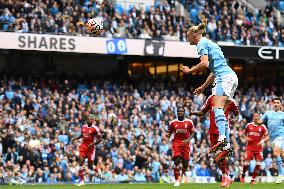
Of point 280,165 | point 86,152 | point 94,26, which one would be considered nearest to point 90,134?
point 86,152

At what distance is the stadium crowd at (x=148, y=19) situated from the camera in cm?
3344

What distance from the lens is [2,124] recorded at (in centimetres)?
2958

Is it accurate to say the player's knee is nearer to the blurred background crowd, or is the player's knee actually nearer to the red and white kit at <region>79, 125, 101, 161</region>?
the red and white kit at <region>79, 125, 101, 161</region>

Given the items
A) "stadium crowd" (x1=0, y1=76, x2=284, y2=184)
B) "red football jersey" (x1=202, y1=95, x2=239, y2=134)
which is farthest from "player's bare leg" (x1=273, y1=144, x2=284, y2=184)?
"stadium crowd" (x1=0, y1=76, x2=284, y2=184)

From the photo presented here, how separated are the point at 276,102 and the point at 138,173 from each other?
10.4 metres

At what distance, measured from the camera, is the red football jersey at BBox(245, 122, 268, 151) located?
24.5 metres

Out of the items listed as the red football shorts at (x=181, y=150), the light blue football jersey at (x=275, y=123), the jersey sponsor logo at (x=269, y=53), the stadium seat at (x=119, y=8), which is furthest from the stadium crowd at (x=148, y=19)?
the light blue football jersey at (x=275, y=123)

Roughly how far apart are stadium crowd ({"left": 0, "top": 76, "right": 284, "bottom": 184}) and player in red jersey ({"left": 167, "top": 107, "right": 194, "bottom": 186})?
22.6ft

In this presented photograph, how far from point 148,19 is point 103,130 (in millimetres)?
7871

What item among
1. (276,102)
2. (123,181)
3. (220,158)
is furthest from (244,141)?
(220,158)

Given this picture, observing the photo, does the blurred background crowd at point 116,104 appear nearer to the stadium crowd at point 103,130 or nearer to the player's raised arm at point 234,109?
the stadium crowd at point 103,130

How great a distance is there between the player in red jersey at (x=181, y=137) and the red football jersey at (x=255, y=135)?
2913 millimetres

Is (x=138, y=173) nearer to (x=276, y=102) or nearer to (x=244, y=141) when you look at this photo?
(x=244, y=141)

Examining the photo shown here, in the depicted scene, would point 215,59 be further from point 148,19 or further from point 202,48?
point 148,19
